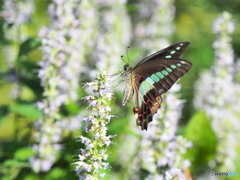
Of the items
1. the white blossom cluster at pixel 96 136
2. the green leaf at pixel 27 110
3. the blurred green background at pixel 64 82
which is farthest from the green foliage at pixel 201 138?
the white blossom cluster at pixel 96 136

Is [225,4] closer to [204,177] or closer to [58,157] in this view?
[204,177]

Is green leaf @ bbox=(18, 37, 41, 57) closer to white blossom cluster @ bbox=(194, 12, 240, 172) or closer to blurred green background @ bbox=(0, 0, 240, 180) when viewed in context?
blurred green background @ bbox=(0, 0, 240, 180)

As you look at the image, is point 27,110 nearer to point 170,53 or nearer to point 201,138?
point 170,53

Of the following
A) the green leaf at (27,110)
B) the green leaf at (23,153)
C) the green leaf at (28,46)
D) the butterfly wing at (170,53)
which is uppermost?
the green leaf at (28,46)

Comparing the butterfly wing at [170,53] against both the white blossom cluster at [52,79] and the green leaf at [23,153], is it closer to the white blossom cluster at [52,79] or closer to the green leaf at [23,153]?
the white blossom cluster at [52,79]

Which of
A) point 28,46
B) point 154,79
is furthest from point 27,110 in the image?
point 154,79

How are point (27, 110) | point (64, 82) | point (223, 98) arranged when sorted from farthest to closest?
point (223, 98)
point (27, 110)
point (64, 82)
